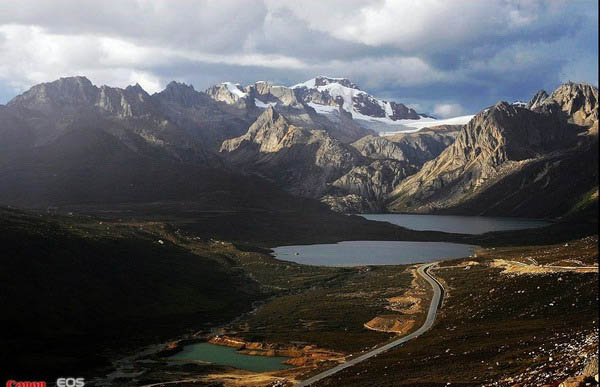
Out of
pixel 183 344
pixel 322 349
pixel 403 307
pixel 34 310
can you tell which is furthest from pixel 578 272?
pixel 34 310

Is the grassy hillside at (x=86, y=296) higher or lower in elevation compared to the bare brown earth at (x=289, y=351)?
higher

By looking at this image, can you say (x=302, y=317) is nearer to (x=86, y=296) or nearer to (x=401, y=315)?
(x=401, y=315)

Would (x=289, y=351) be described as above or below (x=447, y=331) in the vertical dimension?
below

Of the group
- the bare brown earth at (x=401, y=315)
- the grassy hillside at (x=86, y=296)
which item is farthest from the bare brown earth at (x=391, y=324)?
the grassy hillside at (x=86, y=296)

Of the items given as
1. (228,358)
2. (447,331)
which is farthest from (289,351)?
(447,331)

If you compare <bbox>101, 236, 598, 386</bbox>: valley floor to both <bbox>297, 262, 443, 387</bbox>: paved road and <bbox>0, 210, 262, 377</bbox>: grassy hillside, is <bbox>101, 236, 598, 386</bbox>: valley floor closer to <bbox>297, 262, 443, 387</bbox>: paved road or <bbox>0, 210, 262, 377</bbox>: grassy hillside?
<bbox>297, 262, 443, 387</bbox>: paved road

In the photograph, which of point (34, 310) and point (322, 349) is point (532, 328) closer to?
point (322, 349)

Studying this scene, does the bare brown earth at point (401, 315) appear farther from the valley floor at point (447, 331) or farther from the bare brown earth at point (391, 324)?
the valley floor at point (447, 331)

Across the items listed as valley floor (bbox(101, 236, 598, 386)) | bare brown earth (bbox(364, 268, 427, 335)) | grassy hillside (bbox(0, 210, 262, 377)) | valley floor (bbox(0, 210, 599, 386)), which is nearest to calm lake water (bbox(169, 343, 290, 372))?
valley floor (bbox(0, 210, 599, 386))

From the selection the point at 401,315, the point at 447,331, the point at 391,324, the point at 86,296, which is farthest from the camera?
the point at 86,296

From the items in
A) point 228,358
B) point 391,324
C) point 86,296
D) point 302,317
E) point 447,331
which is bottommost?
point 302,317
